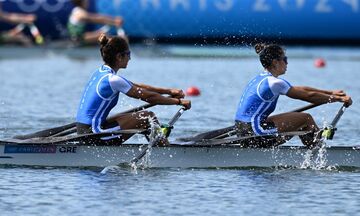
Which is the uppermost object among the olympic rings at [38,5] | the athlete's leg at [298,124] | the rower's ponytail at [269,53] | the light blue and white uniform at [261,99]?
the olympic rings at [38,5]

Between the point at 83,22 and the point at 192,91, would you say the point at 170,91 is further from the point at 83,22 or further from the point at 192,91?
the point at 83,22

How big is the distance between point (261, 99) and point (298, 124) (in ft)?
1.88

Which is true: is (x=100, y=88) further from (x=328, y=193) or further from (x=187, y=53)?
(x=187, y=53)

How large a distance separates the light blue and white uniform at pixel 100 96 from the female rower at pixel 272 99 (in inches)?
57.6

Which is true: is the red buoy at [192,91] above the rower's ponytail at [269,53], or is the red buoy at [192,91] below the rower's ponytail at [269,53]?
above

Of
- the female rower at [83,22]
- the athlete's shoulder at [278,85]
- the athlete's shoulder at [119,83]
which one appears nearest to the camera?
the athlete's shoulder at [119,83]

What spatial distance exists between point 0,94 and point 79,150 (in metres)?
11.4

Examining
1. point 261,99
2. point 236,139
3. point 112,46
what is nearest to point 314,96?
point 261,99

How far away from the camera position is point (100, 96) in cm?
1459

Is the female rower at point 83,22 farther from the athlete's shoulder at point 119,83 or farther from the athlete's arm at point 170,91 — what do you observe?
the athlete's shoulder at point 119,83

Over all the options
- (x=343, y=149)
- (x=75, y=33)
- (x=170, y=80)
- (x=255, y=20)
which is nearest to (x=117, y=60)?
(x=343, y=149)

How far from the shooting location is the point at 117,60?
1455 cm

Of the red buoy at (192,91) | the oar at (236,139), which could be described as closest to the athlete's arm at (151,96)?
the oar at (236,139)

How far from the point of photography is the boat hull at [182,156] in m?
14.5
